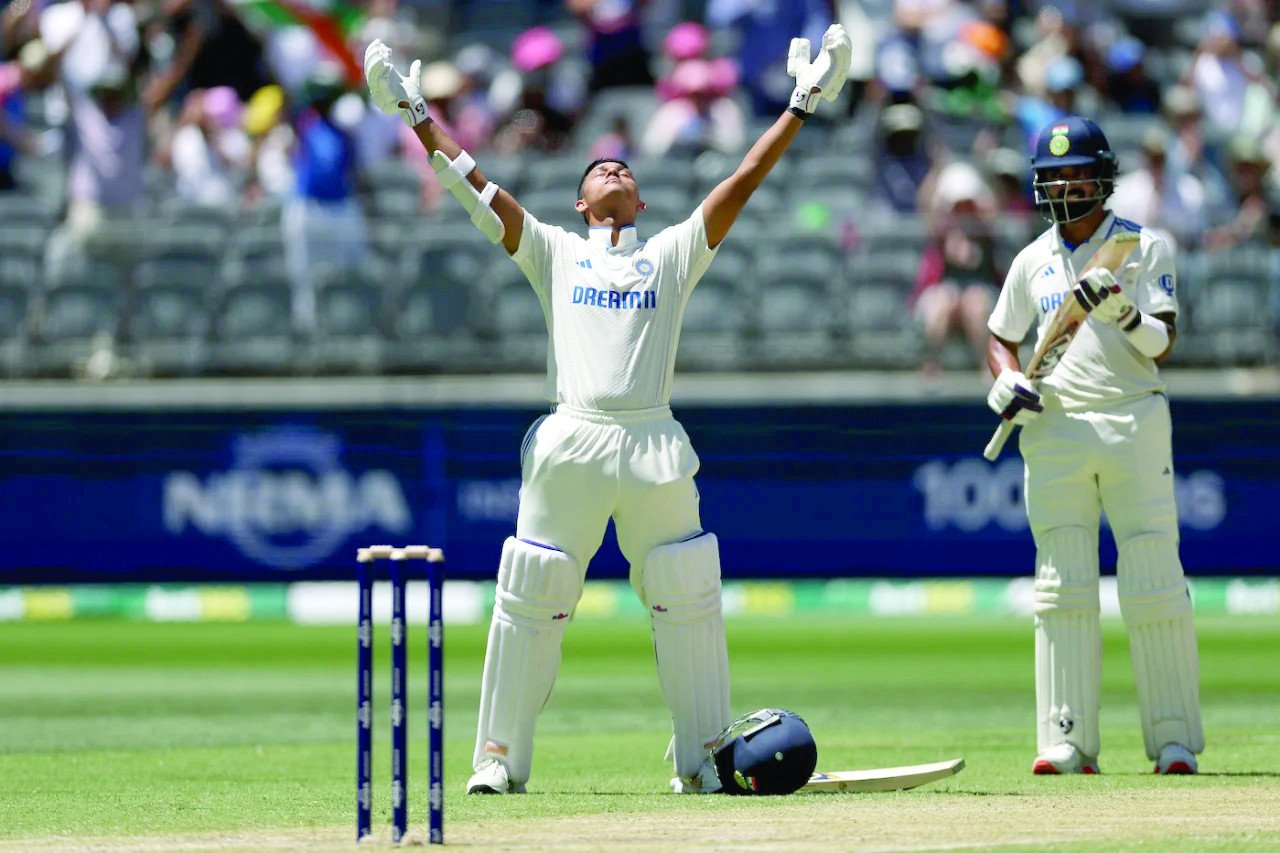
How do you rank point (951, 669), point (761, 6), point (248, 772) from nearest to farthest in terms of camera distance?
point (248, 772)
point (951, 669)
point (761, 6)

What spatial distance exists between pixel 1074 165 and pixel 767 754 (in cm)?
269

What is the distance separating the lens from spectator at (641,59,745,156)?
18.1 meters

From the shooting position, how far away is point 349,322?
16.8 m

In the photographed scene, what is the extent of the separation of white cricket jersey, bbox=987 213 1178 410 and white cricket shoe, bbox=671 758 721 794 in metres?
2.08

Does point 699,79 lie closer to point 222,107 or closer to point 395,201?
point 395,201

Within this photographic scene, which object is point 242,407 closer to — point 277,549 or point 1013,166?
point 277,549

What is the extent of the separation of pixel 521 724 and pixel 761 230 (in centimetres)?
948

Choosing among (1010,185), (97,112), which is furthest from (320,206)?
(1010,185)

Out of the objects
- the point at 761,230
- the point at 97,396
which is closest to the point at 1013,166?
the point at 761,230

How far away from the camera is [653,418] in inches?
307

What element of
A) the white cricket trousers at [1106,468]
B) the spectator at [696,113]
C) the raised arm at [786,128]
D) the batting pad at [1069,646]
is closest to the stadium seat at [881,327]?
the spectator at [696,113]

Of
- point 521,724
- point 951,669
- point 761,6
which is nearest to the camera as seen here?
point 521,724

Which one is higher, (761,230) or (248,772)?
(761,230)

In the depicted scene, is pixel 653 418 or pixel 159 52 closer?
pixel 653 418
